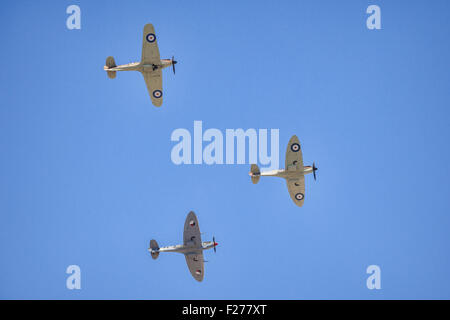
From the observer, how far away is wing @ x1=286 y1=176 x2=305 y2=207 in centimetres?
4959

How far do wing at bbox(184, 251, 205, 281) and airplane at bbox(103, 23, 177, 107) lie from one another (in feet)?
46.7

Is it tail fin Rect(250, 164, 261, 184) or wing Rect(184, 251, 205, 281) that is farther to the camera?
wing Rect(184, 251, 205, 281)

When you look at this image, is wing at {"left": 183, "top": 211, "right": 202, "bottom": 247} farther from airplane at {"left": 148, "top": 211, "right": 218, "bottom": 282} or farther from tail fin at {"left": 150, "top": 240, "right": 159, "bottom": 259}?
tail fin at {"left": 150, "top": 240, "right": 159, "bottom": 259}

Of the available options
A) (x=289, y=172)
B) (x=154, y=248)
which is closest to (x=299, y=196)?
(x=289, y=172)

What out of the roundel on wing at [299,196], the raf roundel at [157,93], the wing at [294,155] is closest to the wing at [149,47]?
the raf roundel at [157,93]

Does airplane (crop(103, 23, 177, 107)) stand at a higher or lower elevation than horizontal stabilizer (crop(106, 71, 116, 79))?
higher

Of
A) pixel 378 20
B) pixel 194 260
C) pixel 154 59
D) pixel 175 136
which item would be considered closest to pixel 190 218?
pixel 194 260

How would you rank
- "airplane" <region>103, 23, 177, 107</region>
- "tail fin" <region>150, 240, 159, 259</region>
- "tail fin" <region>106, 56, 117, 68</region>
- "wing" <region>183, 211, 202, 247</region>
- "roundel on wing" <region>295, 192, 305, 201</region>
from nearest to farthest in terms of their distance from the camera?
"tail fin" <region>150, 240, 159, 259</region>, "airplane" <region>103, 23, 177, 107</region>, "wing" <region>183, 211, 202, 247</region>, "tail fin" <region>106, 56, 117, 68</region>, "roundel on wing" <region>295, 192, 305, 201</region>

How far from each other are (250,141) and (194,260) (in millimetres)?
10330

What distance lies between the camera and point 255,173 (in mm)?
48094

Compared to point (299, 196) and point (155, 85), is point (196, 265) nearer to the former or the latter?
point (299, 196)

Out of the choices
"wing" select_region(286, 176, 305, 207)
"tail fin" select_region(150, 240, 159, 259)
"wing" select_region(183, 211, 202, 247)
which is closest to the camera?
"tail fin" select_region(150, 240, 159, 259)

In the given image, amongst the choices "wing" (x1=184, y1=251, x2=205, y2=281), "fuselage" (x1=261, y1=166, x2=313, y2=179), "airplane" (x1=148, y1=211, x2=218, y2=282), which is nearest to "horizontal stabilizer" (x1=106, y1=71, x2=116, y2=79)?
"airplane" (x1=148, y1=211, x2=218, y2=282)
